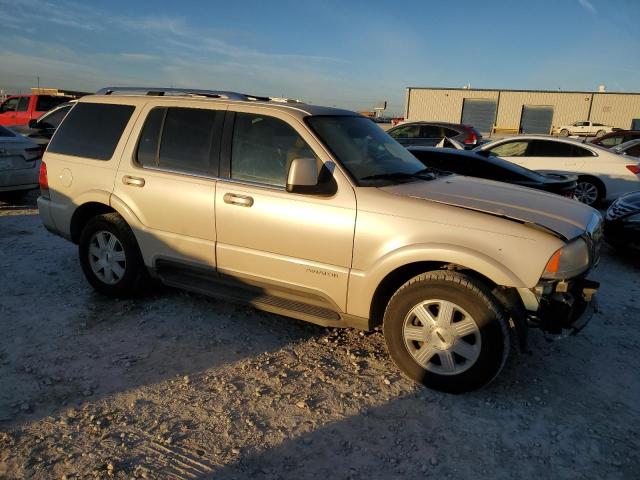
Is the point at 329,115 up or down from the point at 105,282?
up

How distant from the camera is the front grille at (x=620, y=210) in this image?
6.53m

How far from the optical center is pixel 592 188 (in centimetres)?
1024

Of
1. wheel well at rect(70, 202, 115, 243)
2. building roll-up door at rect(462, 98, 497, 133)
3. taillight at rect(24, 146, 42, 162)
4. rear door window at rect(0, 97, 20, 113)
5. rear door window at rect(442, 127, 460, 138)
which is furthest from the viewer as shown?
building roll-up door at rect(462, 98, 497, 133)

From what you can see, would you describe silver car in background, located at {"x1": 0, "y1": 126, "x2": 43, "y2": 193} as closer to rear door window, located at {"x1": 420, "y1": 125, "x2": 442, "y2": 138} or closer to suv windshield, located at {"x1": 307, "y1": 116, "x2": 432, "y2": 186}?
suv windshield, located at {"x1": 307, "y1": 116, "x2": 432, "y2": 186}

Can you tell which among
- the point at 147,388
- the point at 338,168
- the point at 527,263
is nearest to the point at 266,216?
the point at 338,168

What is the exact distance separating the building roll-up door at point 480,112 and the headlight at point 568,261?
5418cm

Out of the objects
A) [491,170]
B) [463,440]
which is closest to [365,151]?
[463,440]

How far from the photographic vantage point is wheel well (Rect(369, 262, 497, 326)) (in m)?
3.26

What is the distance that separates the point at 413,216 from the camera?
3217mm

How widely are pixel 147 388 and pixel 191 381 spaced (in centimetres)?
29

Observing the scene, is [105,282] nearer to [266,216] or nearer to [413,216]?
[266,216]

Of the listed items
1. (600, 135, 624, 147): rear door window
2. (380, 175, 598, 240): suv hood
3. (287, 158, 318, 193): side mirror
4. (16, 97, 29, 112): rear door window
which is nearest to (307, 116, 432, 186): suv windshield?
(380, 175, 598, 240): suv hood

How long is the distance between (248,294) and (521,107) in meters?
55.5

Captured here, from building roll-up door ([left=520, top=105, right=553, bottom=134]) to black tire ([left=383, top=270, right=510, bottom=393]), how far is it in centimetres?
5427
